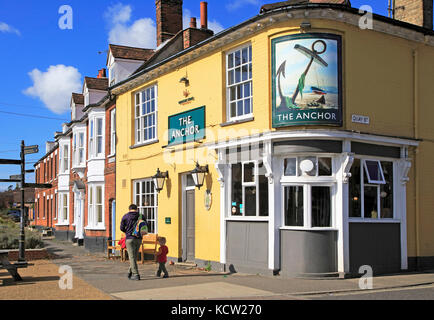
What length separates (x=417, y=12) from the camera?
15.4 m

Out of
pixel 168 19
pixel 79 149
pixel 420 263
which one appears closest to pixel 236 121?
pixel 420 263

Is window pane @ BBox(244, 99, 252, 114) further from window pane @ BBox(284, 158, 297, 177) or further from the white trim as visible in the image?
window pane @ BBox(284, 158, 297, 177)

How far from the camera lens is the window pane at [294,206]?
39.7ft

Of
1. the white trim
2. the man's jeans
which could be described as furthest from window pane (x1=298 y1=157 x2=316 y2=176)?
the man's jeans

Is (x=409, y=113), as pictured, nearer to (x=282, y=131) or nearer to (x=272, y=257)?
(x=282, y=131)

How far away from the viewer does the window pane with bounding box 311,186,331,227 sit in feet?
39.4

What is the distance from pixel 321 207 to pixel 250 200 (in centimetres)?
196

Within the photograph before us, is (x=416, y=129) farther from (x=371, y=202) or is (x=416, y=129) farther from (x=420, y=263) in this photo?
(x=420, y=263)

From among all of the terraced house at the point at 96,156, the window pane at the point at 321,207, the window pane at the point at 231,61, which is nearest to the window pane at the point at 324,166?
the window pane at the point at 321,207

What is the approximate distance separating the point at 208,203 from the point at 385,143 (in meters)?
5.11

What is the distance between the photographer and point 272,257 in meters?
12.2

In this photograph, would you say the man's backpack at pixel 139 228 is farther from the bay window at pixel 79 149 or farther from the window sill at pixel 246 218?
the bay window at pixel 79 149

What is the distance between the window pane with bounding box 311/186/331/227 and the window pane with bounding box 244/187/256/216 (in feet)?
5.52
